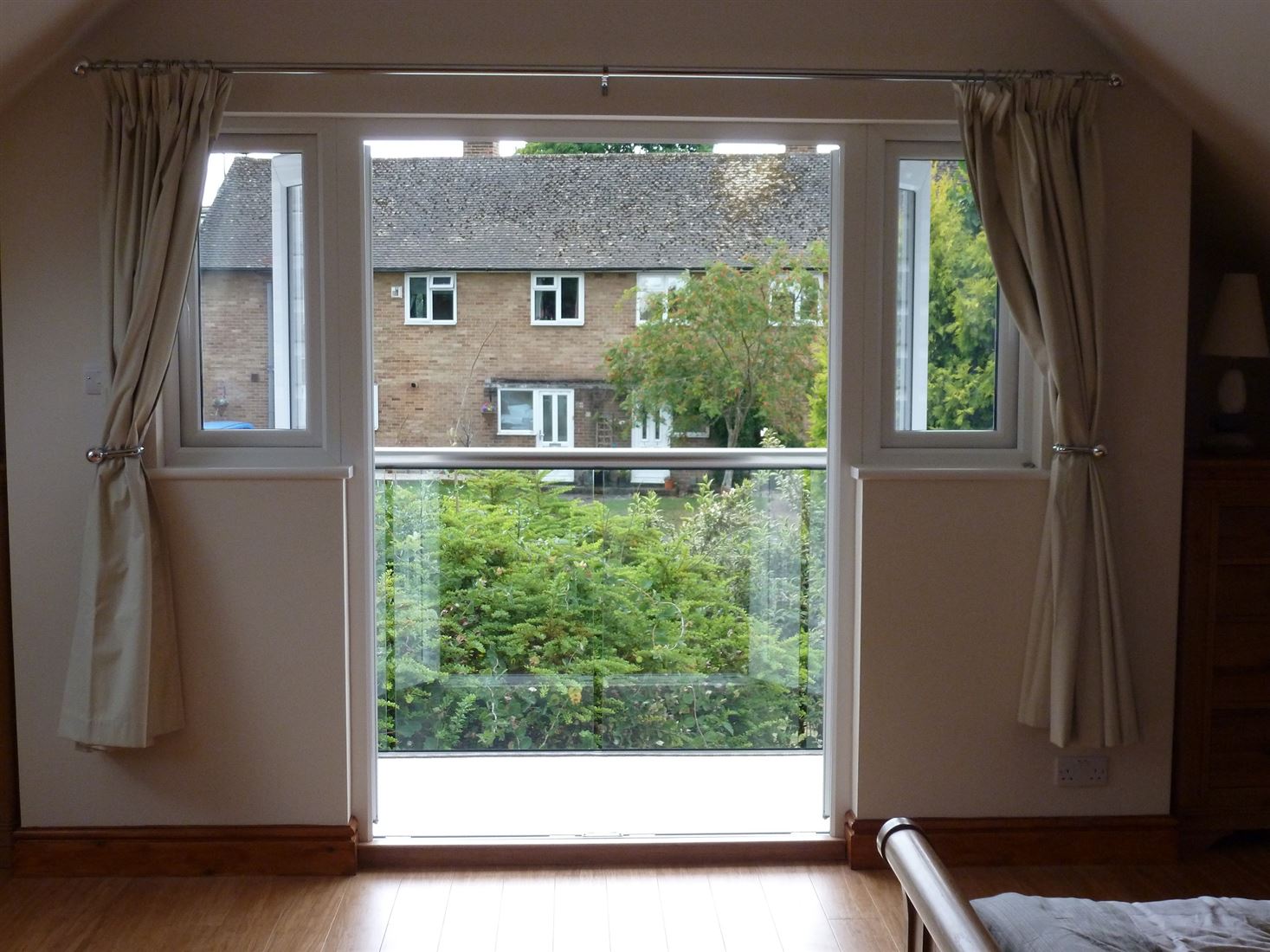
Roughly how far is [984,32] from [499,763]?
8.26 feet

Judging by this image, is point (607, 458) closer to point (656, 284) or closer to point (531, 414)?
point (531, 414)

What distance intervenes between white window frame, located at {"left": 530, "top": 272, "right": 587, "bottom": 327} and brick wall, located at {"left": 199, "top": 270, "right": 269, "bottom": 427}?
81cm

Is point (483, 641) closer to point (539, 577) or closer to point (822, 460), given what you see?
point (539, 577)

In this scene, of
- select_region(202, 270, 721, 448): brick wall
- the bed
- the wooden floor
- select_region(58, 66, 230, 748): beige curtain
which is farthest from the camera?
select_region(202, 270, 721, 448): brick wall

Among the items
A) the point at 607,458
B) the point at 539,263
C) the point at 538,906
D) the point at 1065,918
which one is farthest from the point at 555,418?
the point at 1065,918

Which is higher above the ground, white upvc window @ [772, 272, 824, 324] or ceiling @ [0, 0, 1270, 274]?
ceiling @ [0, 0, 1270, 274]

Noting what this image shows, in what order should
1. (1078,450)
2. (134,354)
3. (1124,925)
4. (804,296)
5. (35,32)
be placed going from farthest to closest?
1. (804,296)
2. (1078,450)
3. (134,354)
4. (35,32)
5. (1124,925)

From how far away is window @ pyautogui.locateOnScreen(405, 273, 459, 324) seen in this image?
3.47m

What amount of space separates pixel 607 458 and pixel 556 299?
53cm

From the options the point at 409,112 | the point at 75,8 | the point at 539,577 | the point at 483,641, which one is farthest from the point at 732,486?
the point at 75,8

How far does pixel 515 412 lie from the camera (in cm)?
363

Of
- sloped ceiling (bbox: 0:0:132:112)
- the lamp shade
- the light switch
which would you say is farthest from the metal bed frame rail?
sloped ceiling (bbox: 0:0:132:112)

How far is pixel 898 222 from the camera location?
3.21m

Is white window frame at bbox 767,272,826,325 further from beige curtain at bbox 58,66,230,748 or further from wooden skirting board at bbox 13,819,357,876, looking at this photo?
wooden skirting board at bbox 13,819,357,876
